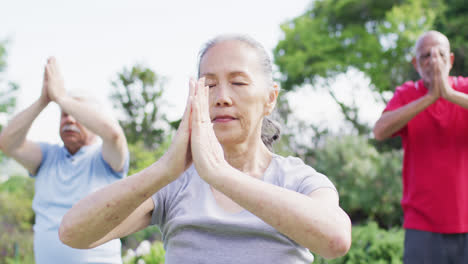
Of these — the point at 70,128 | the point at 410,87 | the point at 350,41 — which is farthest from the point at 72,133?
the point at 350,41

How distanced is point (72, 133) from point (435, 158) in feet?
8.85

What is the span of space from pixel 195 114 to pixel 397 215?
7286 millimetres

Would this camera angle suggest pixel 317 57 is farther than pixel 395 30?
Yes

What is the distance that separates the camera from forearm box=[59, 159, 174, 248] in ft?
4.81

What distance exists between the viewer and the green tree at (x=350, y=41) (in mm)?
18406

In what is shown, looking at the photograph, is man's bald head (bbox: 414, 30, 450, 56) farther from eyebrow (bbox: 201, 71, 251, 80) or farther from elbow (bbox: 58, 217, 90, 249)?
elbow (bbox: 58, 217, 90, 249)

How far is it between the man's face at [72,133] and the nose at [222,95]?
191 centimetres

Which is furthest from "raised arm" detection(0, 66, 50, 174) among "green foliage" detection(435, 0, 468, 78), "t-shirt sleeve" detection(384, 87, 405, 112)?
"green foliage" detection(435, 0, 468, 78)

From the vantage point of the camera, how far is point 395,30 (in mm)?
18734

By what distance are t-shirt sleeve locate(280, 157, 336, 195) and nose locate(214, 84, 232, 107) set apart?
36cm

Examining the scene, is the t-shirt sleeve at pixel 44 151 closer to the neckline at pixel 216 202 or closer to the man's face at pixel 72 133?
the man's face at pixel 72 133

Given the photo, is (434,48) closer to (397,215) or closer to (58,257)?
(58,257)

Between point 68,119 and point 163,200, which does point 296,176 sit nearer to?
point 163,200

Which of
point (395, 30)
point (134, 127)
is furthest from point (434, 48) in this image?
point (395, 30)
